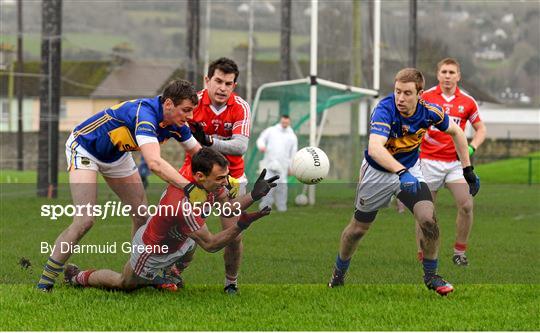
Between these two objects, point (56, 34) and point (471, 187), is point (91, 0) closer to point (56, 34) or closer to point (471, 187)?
point (56, 34)

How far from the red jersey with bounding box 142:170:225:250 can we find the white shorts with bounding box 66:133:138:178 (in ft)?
2.07

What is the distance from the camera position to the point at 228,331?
7711 millimetres

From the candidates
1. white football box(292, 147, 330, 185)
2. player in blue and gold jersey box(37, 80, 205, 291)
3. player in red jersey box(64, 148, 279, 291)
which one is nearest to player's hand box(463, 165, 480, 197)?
white football box(292, 147, 330, 185)

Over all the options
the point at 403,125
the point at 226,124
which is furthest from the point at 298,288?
the point at 403,125

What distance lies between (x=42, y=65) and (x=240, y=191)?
15071 mm

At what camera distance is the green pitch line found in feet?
26.2

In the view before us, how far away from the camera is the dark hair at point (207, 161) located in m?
8.90

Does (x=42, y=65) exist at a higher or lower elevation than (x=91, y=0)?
lower

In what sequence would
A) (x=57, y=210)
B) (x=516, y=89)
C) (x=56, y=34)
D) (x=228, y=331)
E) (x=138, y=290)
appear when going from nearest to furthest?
(x=228, y=331)
(x=138, y=290)
(x=57, y=210)
(x=56, y=34)
(x=516, y=89)

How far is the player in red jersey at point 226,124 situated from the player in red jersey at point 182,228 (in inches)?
16.5

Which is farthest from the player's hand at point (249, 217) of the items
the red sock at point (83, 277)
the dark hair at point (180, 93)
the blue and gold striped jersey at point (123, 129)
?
the red sock at point (83, 277)

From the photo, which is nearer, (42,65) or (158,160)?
(158,160)

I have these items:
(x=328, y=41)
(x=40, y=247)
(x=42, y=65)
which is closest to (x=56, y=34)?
(x=42, y=65)

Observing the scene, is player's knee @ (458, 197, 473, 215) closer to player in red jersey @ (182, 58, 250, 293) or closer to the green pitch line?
the green pitch line
